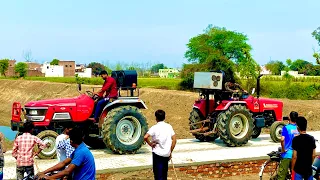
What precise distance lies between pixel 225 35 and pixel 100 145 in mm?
56462

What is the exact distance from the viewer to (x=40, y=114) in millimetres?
12148

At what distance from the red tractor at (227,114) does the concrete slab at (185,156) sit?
377mm

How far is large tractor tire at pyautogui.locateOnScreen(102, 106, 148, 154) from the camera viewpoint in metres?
12.1

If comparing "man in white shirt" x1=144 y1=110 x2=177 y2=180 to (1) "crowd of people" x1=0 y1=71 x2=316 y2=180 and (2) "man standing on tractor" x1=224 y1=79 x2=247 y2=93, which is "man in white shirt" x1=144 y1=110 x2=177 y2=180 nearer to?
(1) "crowd of people" x1=0 y1=71 x2=316 y2=180

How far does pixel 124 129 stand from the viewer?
41.3ft

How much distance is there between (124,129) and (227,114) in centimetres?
328

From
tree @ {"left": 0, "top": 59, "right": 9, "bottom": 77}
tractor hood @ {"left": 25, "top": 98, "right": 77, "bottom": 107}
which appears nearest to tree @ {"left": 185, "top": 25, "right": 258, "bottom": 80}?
tree @ {"left": 0, "top": 59, "right": 9, "bottom": 77}

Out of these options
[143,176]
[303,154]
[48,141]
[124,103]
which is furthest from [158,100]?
[303,154]

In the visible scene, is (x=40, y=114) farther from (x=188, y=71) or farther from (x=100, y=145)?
(x=188, y=71)

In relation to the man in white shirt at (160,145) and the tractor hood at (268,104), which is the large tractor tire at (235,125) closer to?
the tractor hood at (268,104)

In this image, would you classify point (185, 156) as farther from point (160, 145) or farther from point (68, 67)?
point (68, 67)

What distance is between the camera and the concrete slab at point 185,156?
10.8 m

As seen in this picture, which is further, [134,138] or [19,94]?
[19,94]

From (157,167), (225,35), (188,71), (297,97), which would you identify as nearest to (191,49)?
(225,35)
